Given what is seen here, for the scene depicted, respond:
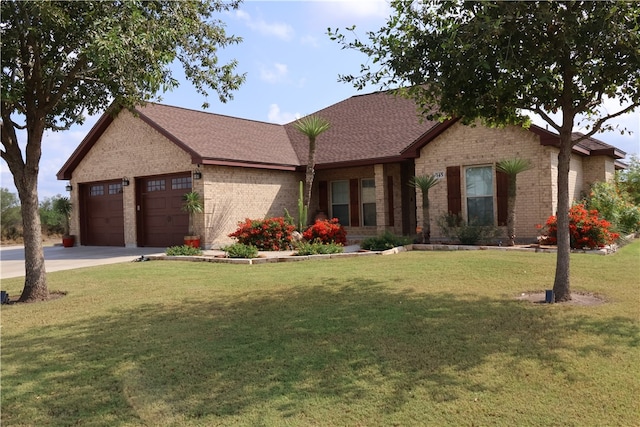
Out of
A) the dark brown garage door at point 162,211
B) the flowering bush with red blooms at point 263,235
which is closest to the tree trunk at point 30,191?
the flowering bush with red blooms at point 263,235

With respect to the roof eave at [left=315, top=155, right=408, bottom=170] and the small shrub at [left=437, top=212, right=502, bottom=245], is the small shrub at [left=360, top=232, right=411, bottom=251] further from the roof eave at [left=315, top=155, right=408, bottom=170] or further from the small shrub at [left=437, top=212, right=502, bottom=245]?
the roof eave at [left=315, top=155, right=408, bottom=170]

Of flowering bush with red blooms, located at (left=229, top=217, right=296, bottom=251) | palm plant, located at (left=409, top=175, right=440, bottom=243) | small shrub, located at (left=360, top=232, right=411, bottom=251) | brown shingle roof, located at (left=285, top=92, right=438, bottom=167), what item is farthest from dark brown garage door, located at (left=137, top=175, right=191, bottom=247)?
palm plant, located at (left=409, top=175, right=440, bottom=243)

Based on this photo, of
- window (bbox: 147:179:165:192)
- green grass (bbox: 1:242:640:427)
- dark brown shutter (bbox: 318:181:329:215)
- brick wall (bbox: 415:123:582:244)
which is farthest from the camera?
dark brown shutter (bbox: 318:181:329:215)

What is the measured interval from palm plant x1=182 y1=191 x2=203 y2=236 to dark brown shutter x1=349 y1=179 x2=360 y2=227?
6.25 meters

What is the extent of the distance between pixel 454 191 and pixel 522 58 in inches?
373

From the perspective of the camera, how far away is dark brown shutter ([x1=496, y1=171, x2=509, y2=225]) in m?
14.9

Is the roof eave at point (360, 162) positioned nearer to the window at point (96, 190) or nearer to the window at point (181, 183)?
the window at point (181, 183)

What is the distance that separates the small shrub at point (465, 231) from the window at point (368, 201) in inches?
147

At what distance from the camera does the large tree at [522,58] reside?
6.09 m

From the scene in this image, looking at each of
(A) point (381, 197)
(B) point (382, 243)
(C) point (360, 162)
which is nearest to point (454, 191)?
(A) point (381, 197)

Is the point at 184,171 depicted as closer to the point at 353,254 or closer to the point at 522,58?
the point at 353,254

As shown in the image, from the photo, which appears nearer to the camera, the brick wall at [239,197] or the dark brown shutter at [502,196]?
the dark brown shutter at [502,196]

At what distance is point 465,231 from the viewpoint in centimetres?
1462

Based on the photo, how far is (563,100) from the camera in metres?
7.23
